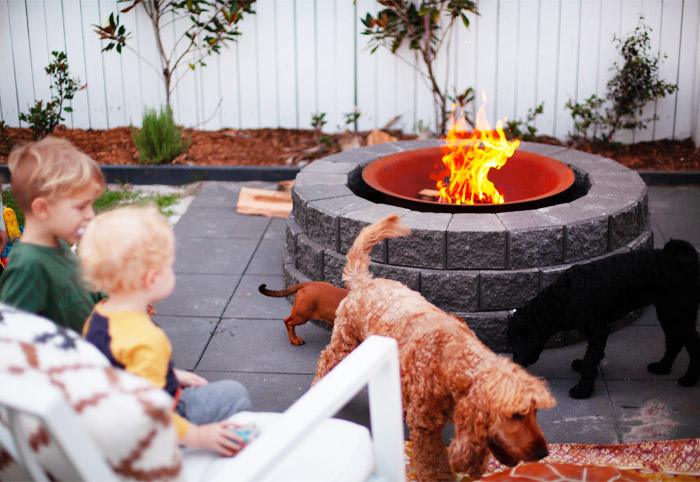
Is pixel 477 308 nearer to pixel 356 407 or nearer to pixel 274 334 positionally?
pixel 356 407

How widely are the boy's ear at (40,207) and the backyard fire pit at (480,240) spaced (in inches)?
85.2

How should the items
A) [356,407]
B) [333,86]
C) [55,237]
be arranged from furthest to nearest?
[333,86]
[356,407]
[55,237]

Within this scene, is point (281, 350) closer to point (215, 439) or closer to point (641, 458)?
point (641, 458)

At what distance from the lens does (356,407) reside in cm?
371

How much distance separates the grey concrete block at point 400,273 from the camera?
4.18 m

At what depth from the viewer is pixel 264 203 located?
21.9 feet

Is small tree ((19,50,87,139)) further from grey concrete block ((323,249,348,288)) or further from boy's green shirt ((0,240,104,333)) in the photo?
boy's green shirt ((0,240,104,333))

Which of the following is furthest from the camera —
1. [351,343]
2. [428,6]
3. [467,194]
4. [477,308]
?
[428,6]

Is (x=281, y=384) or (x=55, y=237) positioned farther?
(x=281, y=384)

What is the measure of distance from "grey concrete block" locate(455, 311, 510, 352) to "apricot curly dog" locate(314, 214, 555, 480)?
97cm

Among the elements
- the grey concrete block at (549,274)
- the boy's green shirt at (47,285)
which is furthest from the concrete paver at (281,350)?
Result: the boy's green shirt at (47,285)

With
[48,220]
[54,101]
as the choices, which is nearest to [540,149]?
[48,220]

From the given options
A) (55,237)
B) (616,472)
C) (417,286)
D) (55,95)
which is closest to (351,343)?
(417,286)

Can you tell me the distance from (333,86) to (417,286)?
14.7ft
